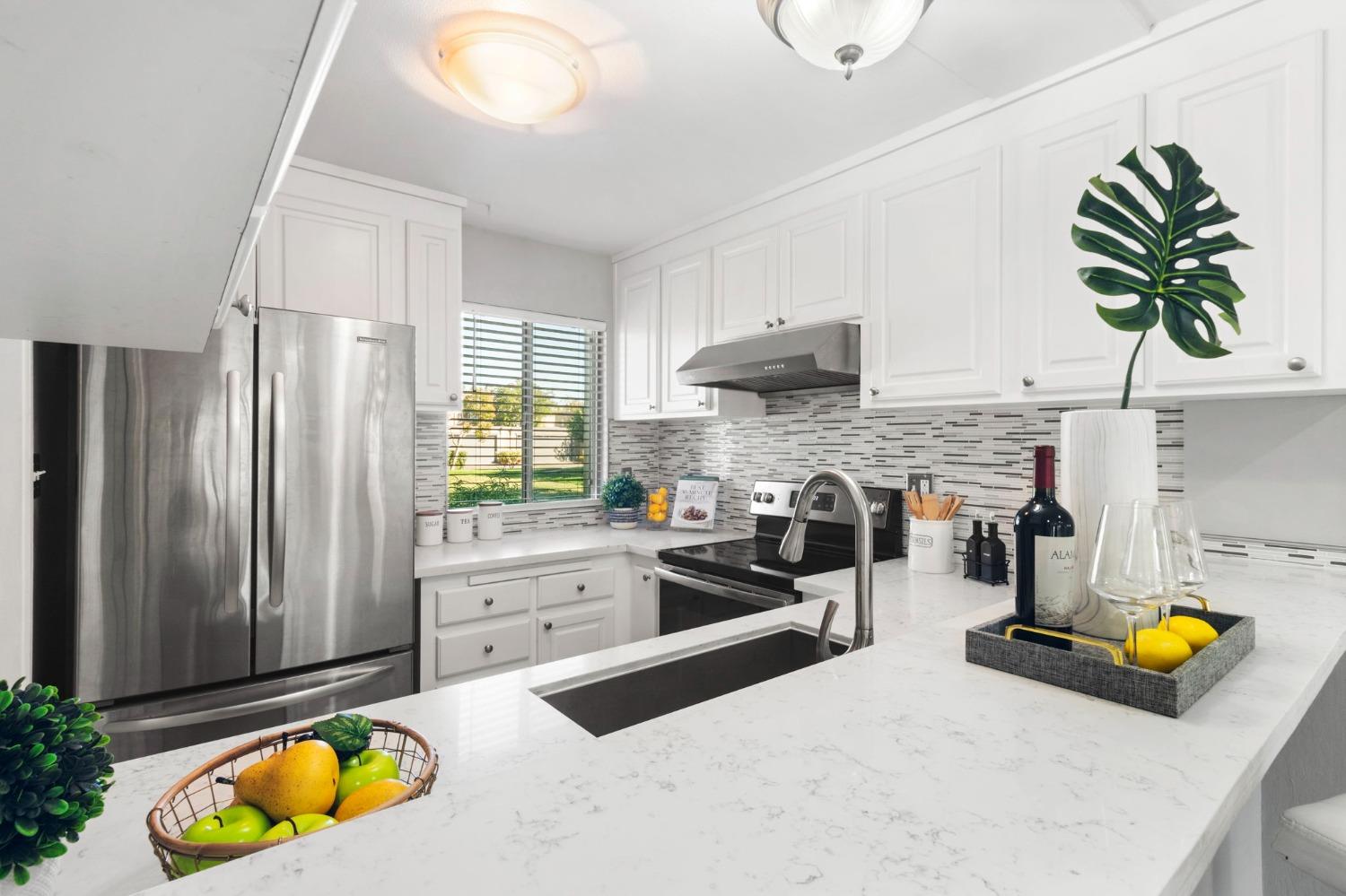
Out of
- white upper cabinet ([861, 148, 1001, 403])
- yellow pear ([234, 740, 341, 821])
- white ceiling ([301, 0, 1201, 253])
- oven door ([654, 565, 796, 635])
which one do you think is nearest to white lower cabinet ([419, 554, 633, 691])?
oven door ([654, 565, 796, 635])

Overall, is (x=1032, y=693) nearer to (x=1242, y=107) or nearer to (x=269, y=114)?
(x=269, y=114)

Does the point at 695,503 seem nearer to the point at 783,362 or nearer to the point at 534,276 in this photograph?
the point at 783,362

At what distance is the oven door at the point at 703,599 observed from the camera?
92.0 inches

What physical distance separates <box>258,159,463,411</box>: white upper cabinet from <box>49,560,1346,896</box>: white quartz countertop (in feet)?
6.55

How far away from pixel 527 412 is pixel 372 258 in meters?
1.17

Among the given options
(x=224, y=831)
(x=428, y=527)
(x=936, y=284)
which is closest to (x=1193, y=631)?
(x=224, y=831)

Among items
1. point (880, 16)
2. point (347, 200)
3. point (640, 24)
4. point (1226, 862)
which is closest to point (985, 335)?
point (880, 16)

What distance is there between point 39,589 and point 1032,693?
2346mm

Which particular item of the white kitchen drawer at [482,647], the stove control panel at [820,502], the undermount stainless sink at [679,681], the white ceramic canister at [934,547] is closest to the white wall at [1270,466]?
the white ceramic canister at [934,547]

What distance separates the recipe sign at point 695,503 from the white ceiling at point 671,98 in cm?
142

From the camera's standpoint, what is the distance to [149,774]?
88cm

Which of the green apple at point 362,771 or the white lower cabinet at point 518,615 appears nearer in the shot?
the green apple at point 362,771

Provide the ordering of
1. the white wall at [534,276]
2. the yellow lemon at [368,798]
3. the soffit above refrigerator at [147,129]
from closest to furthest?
the soffit above refrigerator at [147,129]
the yellow lemon at [368,798]
the white wall at [534,276]

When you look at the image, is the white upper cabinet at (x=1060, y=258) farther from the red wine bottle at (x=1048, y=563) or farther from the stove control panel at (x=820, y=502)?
the red wine bottle at (x=1048, y=563)
